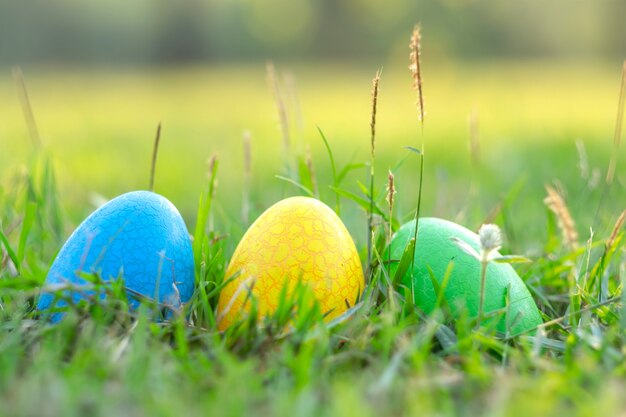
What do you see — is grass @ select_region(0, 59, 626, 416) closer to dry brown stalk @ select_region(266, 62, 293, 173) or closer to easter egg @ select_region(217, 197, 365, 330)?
easter egg @ select_region(217, 197, 365, 330)

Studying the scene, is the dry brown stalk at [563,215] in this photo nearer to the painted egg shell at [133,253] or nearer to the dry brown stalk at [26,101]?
the painted egg shell at [133,253]

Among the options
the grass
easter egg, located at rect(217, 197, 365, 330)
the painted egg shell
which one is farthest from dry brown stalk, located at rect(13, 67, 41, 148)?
easter egg, located at rect(217, 197, 365, 330)

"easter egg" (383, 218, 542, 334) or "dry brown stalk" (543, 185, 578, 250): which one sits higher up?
"dry brown stalk" (543, 185, 578, 250)

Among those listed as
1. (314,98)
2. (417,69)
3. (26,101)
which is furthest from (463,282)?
(314,98)

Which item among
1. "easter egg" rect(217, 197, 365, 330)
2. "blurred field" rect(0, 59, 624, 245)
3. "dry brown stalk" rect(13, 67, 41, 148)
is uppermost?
"dry brown stalk" rect(13, 67, 41, 148)

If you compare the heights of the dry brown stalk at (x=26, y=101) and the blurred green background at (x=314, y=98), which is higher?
the dry brown stalk at (x=26, y=101)

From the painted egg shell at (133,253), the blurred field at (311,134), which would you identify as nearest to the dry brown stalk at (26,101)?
the blurred field at (311,134)

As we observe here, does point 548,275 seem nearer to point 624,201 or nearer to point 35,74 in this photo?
point 624,201

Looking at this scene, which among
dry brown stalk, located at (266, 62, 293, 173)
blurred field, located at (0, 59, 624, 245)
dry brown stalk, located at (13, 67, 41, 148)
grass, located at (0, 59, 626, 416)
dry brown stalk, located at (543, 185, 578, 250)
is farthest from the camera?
blurred field, located at (0, 59, 624, 245)
